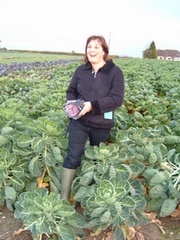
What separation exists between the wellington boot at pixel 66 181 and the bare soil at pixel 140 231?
361 mm

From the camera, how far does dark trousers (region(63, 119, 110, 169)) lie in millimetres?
2920

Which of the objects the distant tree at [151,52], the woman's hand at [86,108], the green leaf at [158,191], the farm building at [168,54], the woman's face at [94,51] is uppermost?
the woman's face at [94,51]

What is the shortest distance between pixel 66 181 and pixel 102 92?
76 centimetres

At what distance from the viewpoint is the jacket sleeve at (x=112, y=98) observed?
2.85 m

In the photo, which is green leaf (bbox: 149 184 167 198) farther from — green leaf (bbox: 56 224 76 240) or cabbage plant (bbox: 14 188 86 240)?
green leaf (bbox: 56 224 76 240)

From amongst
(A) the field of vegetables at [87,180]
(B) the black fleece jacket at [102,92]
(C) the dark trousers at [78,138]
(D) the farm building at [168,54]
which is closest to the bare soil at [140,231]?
(A) the field of vegetables at [87,180]

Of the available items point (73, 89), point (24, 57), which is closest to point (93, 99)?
point (73, 89)

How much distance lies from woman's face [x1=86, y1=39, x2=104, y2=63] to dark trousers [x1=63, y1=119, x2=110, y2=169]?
52 cm

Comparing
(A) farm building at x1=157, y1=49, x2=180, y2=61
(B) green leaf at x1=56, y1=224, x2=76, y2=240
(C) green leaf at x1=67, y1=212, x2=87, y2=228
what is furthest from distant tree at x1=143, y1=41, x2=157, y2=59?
(B) green leaf at x1=56, y1=224, x2=76, y2=240

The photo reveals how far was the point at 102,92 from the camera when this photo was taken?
2939mm

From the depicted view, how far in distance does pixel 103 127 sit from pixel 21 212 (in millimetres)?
1020

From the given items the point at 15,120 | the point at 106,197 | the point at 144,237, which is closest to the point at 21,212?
the point at 106,197

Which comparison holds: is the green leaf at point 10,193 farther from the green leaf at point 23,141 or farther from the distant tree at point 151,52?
the distant tree at point 151,52

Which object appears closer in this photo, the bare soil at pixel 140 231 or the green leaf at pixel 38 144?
the bare soil at pixel 140 231
